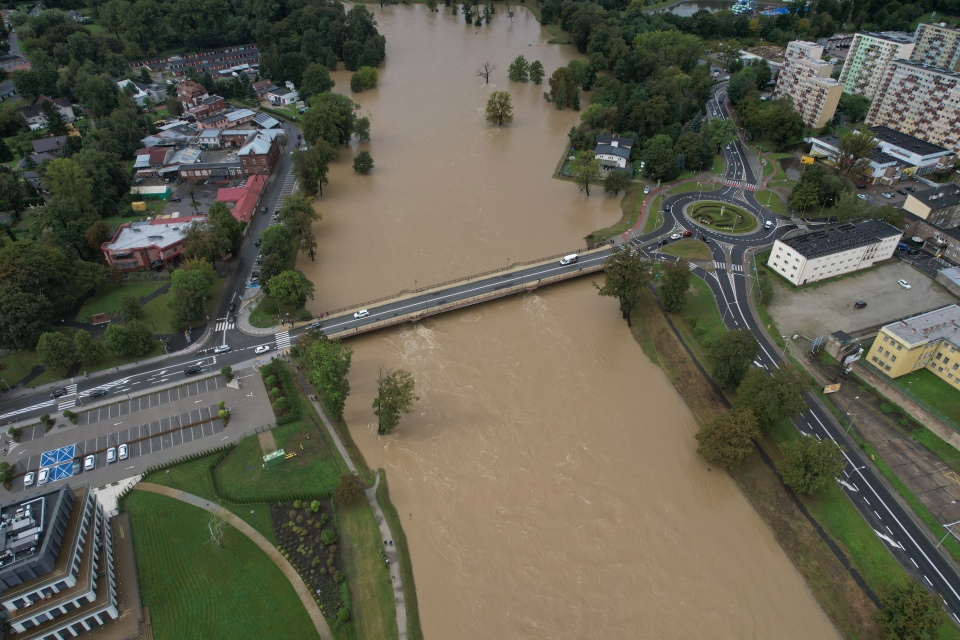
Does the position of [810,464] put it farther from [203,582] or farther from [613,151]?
[613,151]

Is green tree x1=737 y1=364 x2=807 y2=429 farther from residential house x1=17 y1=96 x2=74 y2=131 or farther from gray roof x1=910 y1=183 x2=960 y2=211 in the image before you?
residential house x1=17 y1=96 x2=74 y2=131

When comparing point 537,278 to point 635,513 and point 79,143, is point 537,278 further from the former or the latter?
point 79,143

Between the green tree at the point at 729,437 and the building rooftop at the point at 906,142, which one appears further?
the building rooftop at the point at 906,142

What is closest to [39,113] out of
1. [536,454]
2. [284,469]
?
[284,469]

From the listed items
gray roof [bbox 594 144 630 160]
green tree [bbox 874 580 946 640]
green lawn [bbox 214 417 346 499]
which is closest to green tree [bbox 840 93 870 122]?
gray roof [bbox 594 144 630 160]

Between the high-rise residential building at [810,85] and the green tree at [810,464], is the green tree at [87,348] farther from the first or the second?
the high-rise residential building at [810,85]

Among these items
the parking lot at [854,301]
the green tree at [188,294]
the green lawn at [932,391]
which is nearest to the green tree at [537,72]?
the parking lot at [854,301]
